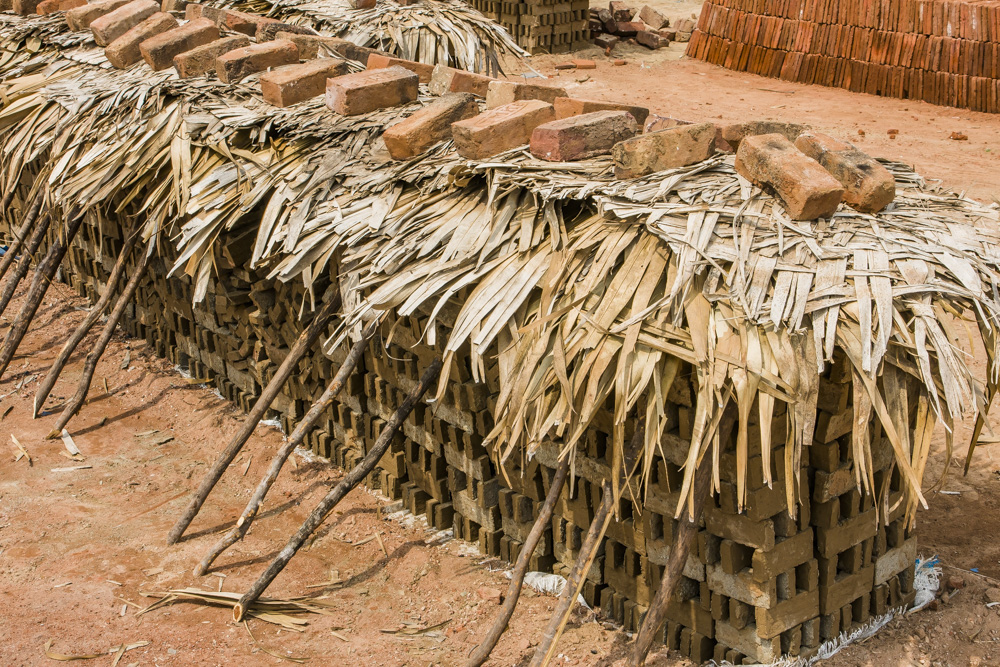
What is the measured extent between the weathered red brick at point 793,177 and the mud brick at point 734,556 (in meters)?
1.23

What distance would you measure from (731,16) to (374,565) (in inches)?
531

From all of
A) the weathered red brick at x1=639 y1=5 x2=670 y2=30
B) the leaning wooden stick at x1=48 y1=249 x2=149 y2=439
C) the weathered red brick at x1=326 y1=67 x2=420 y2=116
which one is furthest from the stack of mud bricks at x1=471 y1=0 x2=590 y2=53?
the leaning wooden stick at x1=48 y1=249 x2=149 y2=439

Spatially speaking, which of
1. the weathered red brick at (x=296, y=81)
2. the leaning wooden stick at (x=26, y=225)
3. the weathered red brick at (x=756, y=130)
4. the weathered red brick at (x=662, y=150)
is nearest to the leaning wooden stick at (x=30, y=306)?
the leaning wooden stick at (x=26, y=225)

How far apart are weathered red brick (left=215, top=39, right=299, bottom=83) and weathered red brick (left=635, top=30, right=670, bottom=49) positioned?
12.4 metres

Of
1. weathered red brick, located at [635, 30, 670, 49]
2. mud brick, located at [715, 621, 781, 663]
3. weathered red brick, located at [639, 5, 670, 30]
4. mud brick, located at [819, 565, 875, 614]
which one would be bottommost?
mud brick, located at [715, 621, 781, 663]

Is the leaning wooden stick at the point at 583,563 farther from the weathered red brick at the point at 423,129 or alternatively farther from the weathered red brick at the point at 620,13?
the weathered red brick at the point at 620,13

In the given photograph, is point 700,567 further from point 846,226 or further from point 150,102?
point 150,102

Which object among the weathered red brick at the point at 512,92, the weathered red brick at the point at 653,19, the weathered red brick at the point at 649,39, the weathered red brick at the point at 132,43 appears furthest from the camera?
the weathered red brick at the point at 653,19

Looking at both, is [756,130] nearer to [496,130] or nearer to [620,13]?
[496,130]

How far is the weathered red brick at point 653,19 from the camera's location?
1877cm

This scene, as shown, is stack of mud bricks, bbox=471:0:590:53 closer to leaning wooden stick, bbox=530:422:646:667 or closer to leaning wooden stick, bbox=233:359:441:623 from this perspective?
leaning wooden stick, bbox=233:359:441:623

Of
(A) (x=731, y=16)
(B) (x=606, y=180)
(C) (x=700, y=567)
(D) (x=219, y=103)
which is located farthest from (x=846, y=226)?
(A) (x=731, y=16)

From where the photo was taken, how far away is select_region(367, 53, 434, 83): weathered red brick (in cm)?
620

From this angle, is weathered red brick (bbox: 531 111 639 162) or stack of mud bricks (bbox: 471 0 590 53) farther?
stack of mud bricks (bbox: 471 0 590 53)
